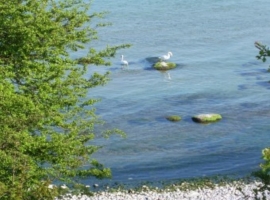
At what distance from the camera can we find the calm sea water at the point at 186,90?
31969 millimetres

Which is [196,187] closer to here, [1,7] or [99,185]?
[99,185]

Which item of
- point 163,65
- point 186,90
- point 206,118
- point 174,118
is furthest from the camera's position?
point 163,65

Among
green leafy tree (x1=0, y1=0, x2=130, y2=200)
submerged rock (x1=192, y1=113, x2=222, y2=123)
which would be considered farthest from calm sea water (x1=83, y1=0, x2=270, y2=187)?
green leafy tree (x1=0, y1=0, x2=130, y2=200)

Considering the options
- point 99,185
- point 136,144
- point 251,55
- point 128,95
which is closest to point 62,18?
point 99,185

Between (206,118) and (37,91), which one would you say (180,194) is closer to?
(206,118)

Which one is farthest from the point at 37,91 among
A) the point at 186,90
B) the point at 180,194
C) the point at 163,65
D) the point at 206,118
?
the point at 163,65

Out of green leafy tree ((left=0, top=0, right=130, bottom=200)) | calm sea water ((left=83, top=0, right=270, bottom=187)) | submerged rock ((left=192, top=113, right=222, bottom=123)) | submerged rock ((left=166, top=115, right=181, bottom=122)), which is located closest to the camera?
green leafy tree ((left=0, top=0, right=130, bottom=200))

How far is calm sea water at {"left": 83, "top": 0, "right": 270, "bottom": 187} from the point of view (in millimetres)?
31969

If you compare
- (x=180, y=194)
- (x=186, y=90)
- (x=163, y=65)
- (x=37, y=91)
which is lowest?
(x=180, y=194)

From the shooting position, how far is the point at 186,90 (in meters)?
43.2

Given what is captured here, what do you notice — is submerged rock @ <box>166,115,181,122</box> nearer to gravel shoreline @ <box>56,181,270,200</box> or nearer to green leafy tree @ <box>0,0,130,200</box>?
gravel shoreline @ <box>56,181,270,200</box>

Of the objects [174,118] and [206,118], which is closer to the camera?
[206,118]

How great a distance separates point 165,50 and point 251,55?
725 centimetres

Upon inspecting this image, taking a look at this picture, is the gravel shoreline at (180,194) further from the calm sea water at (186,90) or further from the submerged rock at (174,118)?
the submerged rock at (174,118)
